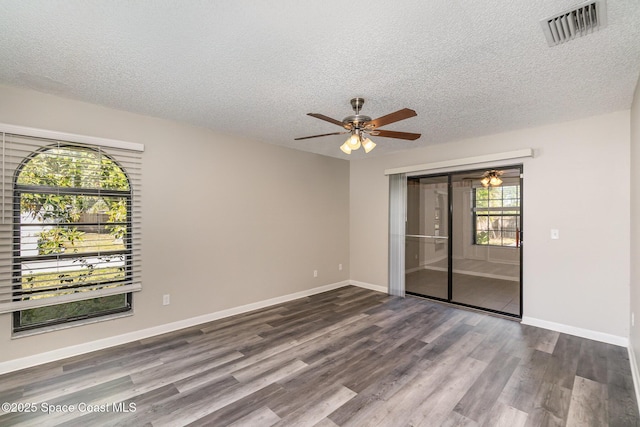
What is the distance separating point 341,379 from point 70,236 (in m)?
3.06

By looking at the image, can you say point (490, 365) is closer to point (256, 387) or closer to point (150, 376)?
point (256, 387)

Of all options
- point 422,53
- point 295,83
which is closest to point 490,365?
point 422,53

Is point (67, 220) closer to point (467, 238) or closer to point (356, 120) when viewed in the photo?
point (356, 120)

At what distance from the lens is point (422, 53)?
6.95 ft

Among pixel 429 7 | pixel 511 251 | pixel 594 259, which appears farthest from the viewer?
pixel 511 251

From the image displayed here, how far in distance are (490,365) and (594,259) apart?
1.88 meters

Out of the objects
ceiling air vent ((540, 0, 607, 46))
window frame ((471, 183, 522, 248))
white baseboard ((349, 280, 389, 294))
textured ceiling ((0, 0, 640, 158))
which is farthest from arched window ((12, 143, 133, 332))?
window frame ((471, 183, 522, 248))

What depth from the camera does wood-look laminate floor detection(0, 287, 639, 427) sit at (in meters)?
2.09


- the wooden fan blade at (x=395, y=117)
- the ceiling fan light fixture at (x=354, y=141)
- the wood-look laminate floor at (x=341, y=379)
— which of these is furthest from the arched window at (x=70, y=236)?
the wooden fan blade at (x=395, y=117)

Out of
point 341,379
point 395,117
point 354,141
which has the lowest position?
point 341,379

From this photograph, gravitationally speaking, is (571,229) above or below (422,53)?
below

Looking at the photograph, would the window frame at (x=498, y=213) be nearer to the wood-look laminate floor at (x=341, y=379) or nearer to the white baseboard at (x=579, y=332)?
the white baseboard at (x=579, y=332)

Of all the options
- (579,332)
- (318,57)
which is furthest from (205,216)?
(579,332)

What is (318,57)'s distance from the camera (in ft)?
7.16
